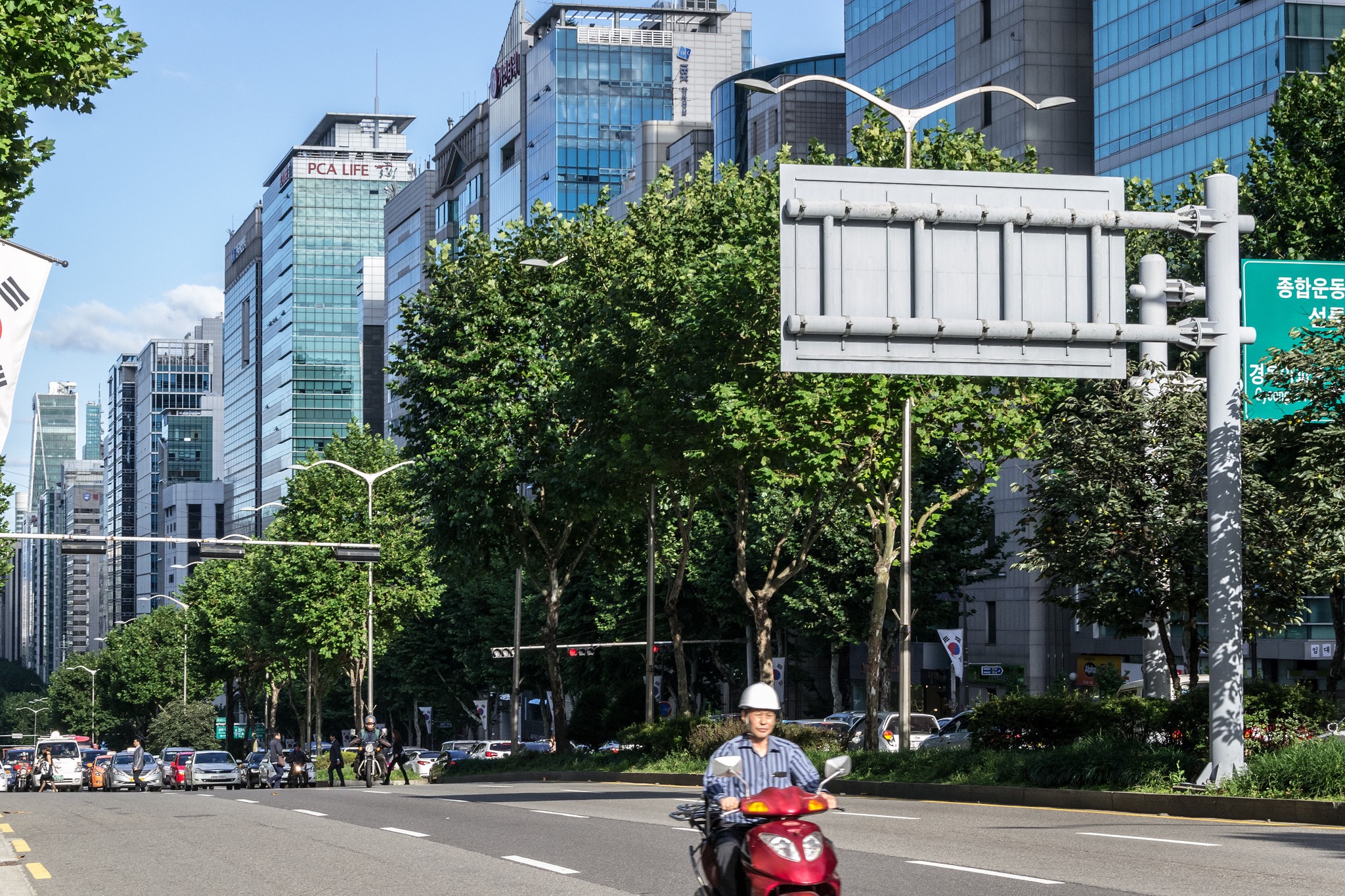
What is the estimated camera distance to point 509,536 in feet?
153

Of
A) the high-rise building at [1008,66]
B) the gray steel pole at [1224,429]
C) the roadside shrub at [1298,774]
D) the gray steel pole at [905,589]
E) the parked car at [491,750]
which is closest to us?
the roadside shrub at [1298,774]

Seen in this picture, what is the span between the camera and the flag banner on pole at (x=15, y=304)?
13.3 metres

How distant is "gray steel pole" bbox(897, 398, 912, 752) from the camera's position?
3288cm

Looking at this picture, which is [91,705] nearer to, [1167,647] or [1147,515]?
[1167,647]

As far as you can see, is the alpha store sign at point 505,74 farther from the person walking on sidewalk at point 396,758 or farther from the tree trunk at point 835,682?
the person walking on sidewalk at point 396,758

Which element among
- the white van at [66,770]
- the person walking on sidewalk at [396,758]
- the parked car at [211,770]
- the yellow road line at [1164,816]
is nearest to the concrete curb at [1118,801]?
the yellow road line at [1164,816]

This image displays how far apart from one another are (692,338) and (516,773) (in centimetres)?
1706

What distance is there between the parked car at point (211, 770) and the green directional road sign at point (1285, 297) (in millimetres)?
45963

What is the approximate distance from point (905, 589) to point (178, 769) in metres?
36.0

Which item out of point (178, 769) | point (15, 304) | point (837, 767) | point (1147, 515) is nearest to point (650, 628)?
point (1147, 515)

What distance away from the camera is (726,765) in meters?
8.49

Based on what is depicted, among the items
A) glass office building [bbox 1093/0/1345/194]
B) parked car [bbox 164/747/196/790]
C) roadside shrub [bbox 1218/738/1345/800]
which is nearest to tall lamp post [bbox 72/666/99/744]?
parked car [bbox 164/747/196/790]

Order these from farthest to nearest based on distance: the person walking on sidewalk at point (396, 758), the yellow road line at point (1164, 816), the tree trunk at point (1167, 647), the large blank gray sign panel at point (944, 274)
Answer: the person walking on sidewalk at point (396, 758) → the tree trunk at point (1167, 647) → the yellow road line at point (1164, 816) → the large blank gray sign panel at point (944, 274)

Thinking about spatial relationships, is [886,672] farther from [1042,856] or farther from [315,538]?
[1042,856]
